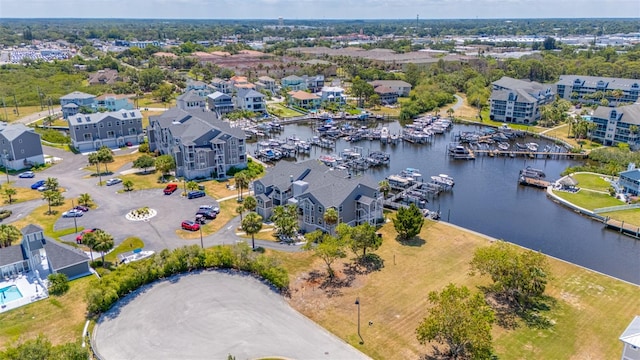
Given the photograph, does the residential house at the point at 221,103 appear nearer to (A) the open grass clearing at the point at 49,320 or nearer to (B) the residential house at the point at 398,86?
(B) the residential house at the point at 398,86

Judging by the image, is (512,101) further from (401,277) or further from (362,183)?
(401,277)

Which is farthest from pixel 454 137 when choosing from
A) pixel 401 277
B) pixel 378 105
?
pixel 401 277

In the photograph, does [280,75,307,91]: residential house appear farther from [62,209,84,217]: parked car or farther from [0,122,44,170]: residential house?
[62,209,84,217]: parked car

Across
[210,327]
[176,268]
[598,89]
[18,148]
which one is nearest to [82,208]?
[176,268]

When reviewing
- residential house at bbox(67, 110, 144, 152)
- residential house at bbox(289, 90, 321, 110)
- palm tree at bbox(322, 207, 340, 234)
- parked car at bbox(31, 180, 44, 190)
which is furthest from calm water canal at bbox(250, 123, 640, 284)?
parked car at bbox(31, 180, 44, 190)

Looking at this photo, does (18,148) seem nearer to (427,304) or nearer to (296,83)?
(427,304)

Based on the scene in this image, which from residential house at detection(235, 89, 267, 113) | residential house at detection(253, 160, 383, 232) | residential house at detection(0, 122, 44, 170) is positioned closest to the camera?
residential house at detection(253, 160, 383, 232)

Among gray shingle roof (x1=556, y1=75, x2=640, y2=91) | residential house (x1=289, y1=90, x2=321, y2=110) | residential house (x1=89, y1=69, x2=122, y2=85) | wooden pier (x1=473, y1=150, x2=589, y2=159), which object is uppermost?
residential house (x1=89, y1=69, x2=122, y2=85)
